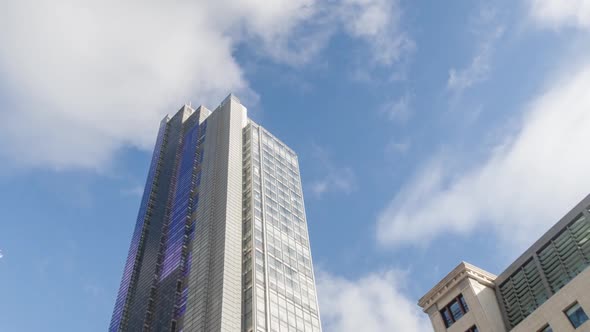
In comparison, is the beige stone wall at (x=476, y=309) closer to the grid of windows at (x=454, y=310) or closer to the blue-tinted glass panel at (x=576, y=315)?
the grid of windows at (x=454, y=310)

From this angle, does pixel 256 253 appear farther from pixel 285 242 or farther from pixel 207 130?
pixel 207 130

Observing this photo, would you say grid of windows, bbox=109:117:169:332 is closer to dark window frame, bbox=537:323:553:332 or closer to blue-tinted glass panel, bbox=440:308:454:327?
blue-tinted glass panel, bbox=440:308:454:327

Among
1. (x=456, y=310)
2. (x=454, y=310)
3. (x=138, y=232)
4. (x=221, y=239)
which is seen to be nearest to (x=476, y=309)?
(x=456, y=310)

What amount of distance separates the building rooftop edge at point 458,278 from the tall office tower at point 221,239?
37346 millimetres

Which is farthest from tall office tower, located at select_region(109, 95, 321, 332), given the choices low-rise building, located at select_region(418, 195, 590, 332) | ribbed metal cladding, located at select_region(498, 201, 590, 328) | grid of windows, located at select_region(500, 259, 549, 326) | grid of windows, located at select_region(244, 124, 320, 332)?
ribbed metal cladding, located at select_region(498, 201, 590, 328)

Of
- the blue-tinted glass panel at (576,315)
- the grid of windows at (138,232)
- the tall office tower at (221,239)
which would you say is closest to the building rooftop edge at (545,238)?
the blue-tinted glass panel at (576,315)

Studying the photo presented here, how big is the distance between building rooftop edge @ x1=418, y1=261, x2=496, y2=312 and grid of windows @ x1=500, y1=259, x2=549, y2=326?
1471mm

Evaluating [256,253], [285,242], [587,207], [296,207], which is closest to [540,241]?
[587,207]

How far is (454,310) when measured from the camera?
153 ft

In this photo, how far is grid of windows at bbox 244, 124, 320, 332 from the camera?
290ft

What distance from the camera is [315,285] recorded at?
103 meters

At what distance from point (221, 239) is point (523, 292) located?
58.5 m

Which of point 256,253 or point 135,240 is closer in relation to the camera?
point 256,253

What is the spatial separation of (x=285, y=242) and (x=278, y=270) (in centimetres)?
975
